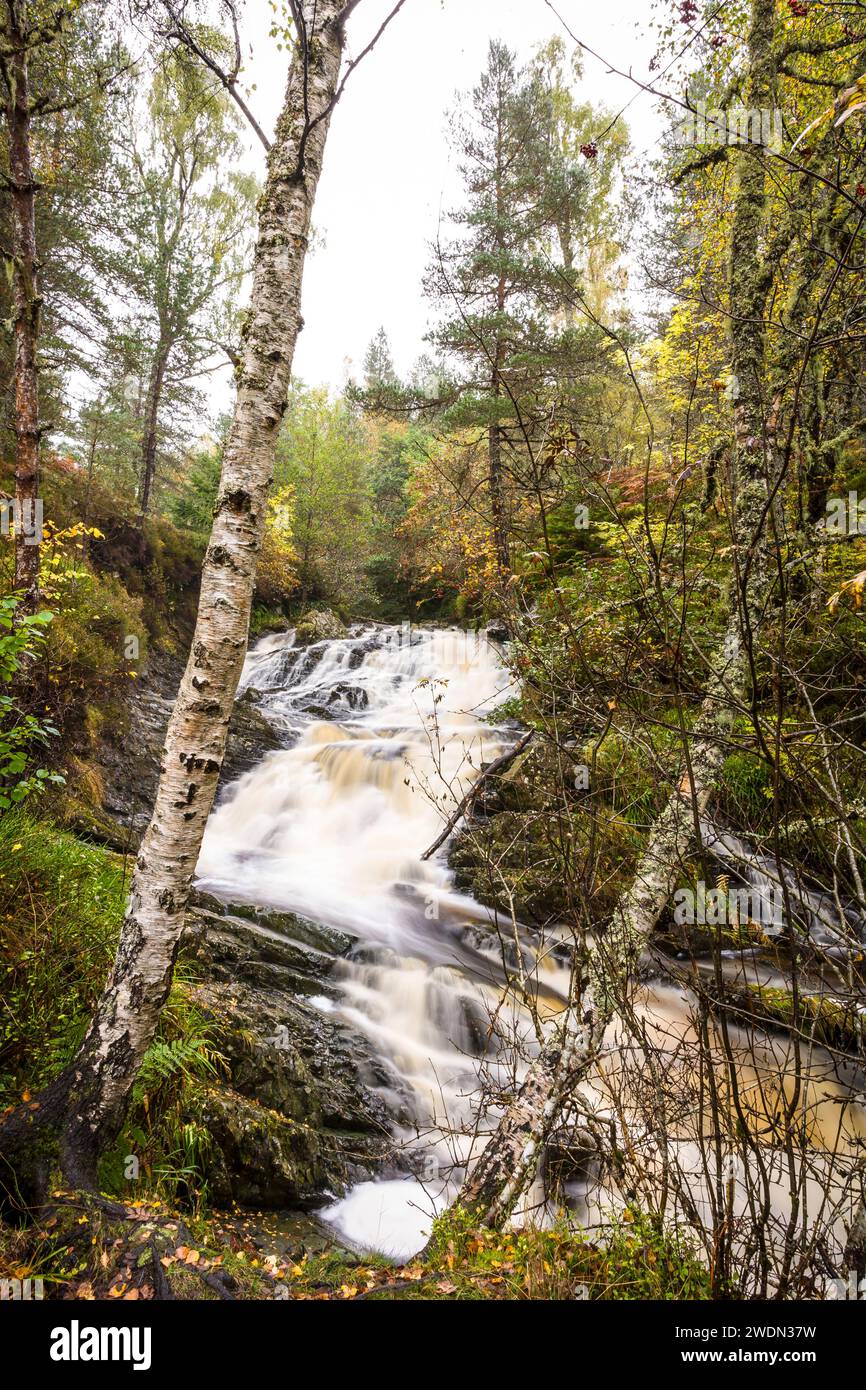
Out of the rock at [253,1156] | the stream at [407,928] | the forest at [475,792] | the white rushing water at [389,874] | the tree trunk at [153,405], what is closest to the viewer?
the forest at [475,792]

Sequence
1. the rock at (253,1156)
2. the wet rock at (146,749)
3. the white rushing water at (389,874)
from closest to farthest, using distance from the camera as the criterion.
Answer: the rock at (253,1156) < the white rushing water at (389,874) < the wet rock at (146,749)

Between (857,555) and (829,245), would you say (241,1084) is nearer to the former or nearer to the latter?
(857,555)

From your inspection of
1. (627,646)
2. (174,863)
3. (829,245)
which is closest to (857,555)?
(829,245)

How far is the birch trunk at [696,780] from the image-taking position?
2049 mm

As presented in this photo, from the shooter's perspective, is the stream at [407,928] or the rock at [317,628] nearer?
A: the stream at [407,928]

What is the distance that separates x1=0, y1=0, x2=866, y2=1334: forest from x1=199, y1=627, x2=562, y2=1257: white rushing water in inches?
1.9

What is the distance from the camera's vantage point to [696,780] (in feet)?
14.3

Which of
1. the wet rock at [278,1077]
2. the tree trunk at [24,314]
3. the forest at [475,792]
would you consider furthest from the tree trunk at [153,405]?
the wet rock at [278,1077]

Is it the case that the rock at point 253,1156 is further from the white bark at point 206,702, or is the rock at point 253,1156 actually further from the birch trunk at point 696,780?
the birch trunk at point 696,780

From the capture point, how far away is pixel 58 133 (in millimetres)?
8766

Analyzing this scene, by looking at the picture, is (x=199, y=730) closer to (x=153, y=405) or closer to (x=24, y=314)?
(x=24, y=314)

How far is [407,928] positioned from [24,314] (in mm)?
6164

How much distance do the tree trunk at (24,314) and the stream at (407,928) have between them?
3.30 m

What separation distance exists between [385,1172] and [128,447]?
20.8m
